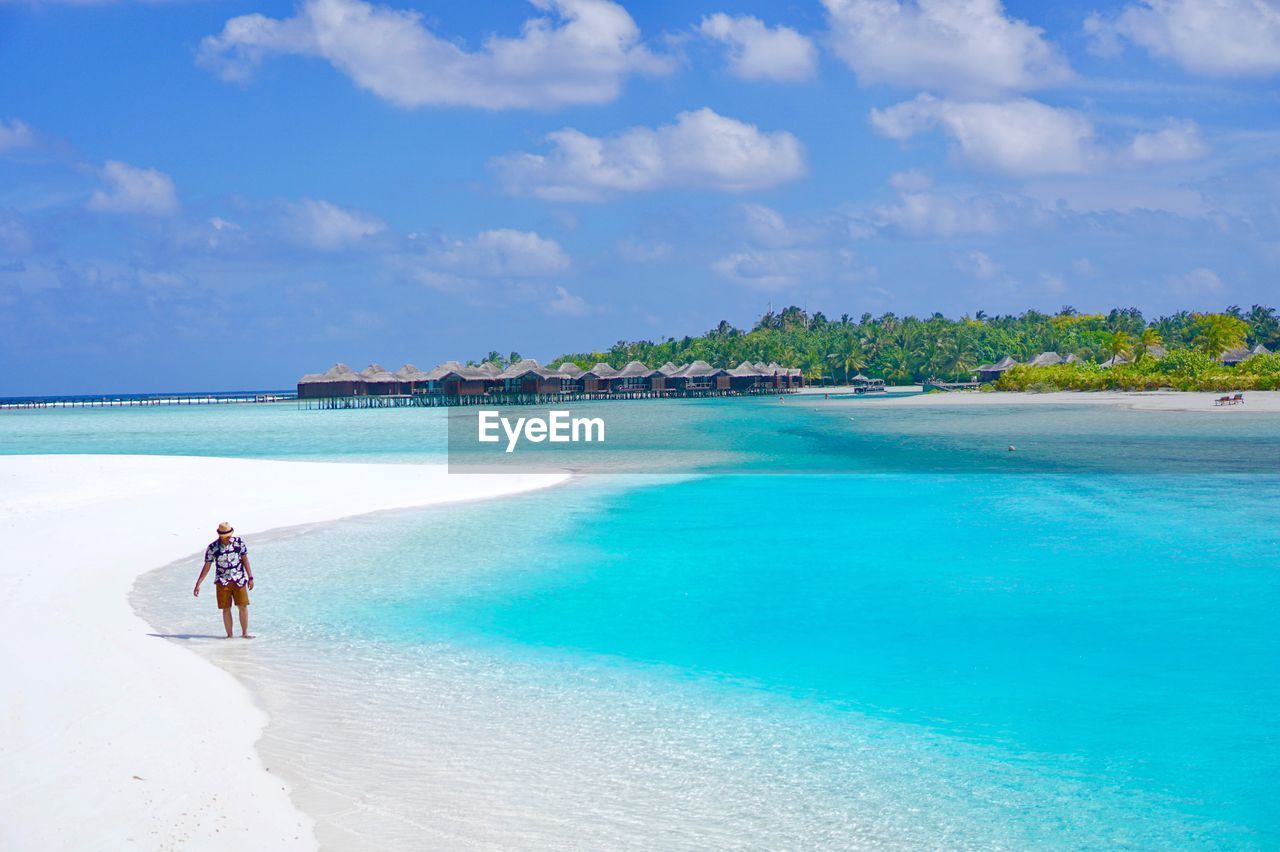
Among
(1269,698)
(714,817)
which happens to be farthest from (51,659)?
(1269,698)

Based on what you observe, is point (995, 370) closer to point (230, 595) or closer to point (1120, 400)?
point (1120, 400)

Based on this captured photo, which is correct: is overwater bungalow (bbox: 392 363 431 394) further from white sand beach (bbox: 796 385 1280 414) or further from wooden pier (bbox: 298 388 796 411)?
white sand beach (bbox: 796 385 1280 414)

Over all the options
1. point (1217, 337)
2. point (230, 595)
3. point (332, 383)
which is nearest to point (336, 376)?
point (332, 383)

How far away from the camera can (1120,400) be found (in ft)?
212

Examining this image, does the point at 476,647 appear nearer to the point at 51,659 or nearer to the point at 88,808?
the point at 51,659

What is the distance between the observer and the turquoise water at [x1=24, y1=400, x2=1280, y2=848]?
21.7ft

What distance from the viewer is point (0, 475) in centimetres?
2350

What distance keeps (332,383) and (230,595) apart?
9050 centimetres

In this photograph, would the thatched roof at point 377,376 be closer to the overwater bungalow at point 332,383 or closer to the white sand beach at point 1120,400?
the overwater bungalow at point 332,383

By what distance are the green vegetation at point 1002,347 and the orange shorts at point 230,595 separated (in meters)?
69.8

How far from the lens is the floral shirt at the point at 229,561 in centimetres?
988

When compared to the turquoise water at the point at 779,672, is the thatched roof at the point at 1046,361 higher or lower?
higher

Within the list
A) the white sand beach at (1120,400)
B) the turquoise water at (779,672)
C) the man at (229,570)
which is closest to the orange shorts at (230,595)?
the man at (229,570)

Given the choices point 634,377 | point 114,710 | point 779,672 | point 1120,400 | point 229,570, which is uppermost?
point 634,377
